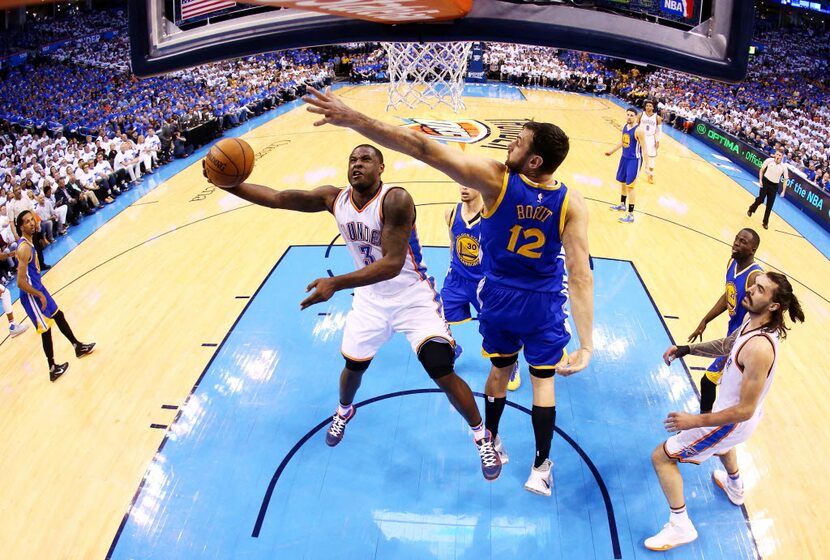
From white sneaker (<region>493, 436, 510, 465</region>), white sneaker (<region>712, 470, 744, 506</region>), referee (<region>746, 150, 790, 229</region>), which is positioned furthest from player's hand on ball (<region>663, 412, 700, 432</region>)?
referee (<region>746, 150, 790, 229</region>)

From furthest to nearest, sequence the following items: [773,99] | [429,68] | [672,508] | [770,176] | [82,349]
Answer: [773,99] → [770,176] → [429,68] → [82,349] → [672,508]

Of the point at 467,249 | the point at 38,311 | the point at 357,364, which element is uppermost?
the point at 467,249

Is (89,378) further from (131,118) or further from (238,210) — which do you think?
(131,118)

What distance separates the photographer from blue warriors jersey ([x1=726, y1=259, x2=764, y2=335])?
4.37 meters

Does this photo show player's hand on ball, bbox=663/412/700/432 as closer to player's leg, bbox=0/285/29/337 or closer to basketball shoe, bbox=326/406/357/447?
basketball shoe, bbox=326/406/357/447

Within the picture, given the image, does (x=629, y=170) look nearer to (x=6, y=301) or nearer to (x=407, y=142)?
(x=407, y=142)

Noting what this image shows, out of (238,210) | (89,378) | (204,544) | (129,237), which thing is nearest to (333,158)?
(238,210)

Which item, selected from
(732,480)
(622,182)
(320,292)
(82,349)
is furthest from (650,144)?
(82,349)

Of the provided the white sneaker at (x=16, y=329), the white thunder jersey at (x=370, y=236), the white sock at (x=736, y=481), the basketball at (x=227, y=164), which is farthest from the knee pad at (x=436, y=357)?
the white sneaker at (x=16, y=329)

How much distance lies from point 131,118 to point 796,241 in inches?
600

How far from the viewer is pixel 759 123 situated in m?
16.2

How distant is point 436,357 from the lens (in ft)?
12.8

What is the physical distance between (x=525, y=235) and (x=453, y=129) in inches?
561

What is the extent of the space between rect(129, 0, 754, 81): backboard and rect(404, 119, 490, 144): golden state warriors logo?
1145cm
